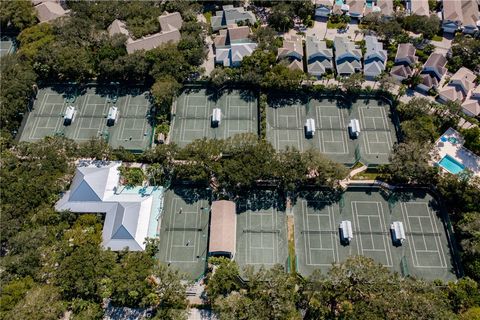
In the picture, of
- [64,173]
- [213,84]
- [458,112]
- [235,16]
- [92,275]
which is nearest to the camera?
[92,275]

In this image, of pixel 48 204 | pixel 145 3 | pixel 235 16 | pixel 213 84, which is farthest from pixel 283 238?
pixel 145 3

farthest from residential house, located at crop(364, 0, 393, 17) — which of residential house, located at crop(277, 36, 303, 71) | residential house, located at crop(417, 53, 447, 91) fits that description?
residential house, located at crop(277, 36, 303, 71)

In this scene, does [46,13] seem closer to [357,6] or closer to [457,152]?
[357,6]

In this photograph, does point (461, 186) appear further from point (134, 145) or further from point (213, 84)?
point (134, 145)

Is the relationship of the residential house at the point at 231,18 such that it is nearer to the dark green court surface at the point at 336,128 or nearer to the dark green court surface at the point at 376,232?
the dark green court surface at the point at 336,128

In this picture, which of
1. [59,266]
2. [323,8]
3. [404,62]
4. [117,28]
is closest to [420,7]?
[404,62]

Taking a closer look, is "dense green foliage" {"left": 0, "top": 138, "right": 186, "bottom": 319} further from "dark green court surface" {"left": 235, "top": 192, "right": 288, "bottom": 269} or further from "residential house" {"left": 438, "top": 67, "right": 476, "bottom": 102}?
"residential house" {"left": 438, "top": 67, "right": 476, "bottom": 102}
